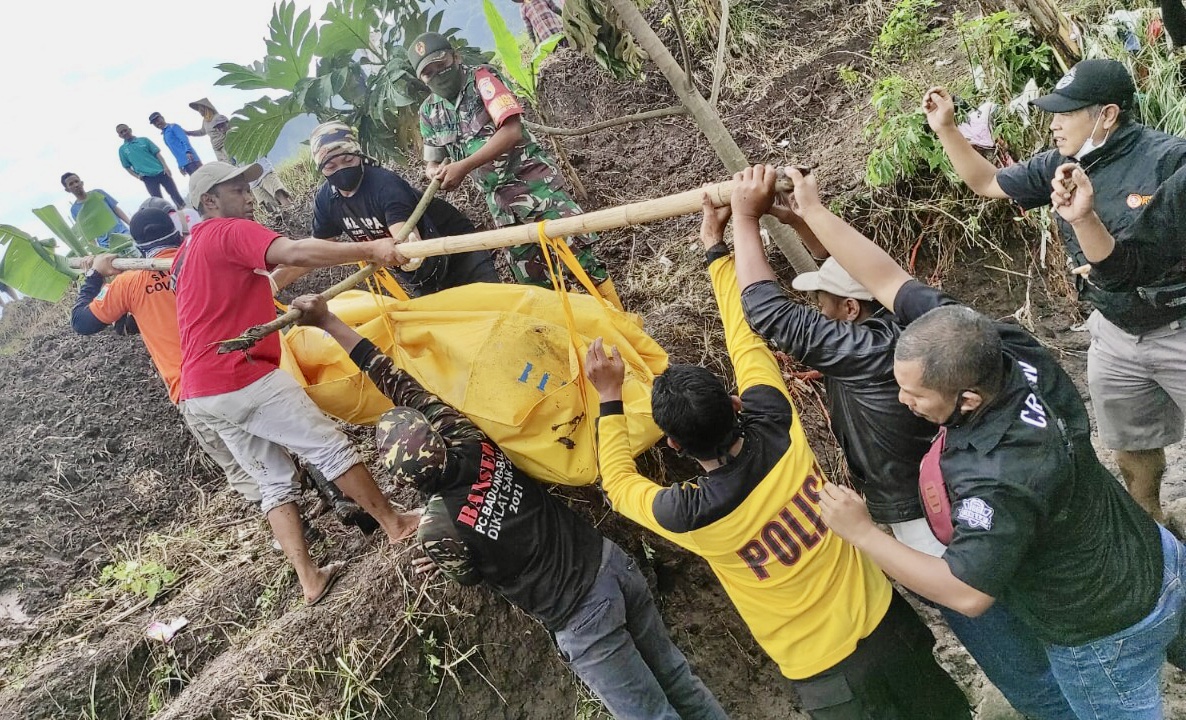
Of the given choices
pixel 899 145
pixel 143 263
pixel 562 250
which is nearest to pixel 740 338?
pixel 562 250

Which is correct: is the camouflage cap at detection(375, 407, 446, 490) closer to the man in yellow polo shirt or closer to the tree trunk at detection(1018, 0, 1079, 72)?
the man in yellow polo shirt

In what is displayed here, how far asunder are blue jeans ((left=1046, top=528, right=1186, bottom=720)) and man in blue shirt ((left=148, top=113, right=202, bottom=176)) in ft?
26.7

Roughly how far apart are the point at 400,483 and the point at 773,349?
82.7 inches

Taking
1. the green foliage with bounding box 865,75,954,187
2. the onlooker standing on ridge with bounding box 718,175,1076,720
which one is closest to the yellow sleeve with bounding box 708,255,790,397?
the onlooker standing on ridge with bounding box 718,175,1076,720

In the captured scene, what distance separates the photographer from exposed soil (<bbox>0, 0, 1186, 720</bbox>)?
3080 millimetres

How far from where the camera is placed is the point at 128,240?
17.1 feet

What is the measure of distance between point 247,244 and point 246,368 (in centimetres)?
53

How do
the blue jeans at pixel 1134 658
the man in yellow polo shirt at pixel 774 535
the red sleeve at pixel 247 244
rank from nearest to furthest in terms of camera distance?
the blue jeans at pixel 1134 658 < the man in yellow polo shirt at pixel 774 535 < the red sleeve at pixel 247 244

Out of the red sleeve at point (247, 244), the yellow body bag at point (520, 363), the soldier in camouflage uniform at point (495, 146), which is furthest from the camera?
the soldier in camouflage uniform at point (495, 146)

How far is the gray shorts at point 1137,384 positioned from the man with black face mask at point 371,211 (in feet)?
8.92

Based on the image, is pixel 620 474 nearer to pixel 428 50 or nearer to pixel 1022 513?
pixel 1022 513

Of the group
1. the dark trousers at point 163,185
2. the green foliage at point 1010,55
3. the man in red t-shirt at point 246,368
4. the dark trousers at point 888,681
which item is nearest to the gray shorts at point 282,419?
the man in red t-shirt at point 246,368

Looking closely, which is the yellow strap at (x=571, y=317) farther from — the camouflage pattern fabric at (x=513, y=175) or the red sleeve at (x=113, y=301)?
the red sleeve at (x=113, y=301)

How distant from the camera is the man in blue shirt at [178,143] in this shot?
739cm
